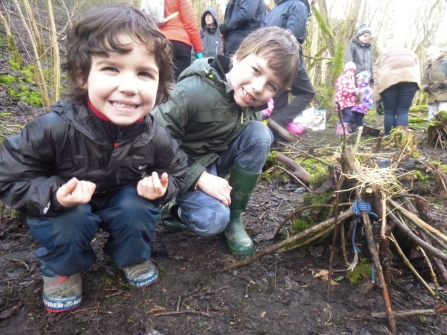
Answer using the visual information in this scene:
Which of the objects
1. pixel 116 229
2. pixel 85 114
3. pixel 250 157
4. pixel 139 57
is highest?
pixel 139 57

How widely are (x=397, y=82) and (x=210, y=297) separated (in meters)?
4.39

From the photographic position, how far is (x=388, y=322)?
1.44 metres

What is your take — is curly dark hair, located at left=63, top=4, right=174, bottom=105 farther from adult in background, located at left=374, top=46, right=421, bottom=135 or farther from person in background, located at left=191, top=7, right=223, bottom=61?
person in background, located at left=191, top=7, right=223, bottom=61

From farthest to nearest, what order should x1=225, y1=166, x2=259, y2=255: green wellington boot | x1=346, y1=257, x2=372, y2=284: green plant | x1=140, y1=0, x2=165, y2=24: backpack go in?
x1=140, y1=0, x2=165, y2=24: backpack
x1=225, y1=166, x2=259, y2=255: green wellington boot
x1=346, y1=257, x2=372, y2=284: green plant

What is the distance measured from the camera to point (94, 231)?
1.54 meters

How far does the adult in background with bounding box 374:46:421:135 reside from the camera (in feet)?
15.4

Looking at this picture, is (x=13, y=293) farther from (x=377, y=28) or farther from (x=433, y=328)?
(x=377, y=28)

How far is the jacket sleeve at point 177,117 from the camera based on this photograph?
6.15 feet

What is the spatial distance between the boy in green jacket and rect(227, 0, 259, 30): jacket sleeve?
266 cm

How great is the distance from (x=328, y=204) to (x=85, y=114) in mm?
1349

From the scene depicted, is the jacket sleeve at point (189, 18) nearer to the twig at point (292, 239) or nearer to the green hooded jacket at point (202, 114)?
the green hooded jacket at point (202, 114)

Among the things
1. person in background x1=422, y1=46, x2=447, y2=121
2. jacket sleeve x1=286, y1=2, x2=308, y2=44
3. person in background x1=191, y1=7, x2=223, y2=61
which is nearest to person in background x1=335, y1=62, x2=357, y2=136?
person in background x1=422, y1=46, x2=447, y2=121

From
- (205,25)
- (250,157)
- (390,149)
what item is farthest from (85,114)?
(205,25)

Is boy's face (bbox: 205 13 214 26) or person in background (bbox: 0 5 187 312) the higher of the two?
Result: boy's face (bbox: 205 13 214 26)
